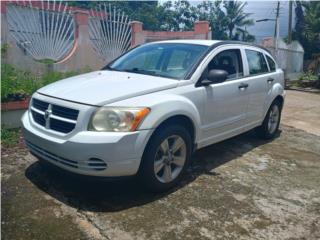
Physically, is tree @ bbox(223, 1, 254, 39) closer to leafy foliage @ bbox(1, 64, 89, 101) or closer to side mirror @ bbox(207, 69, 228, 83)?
leafy foliage @ bbox(1, 64, 89, 101)

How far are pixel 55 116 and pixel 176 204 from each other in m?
1.52

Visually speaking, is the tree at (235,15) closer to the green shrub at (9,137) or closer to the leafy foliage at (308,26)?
the leafy foliage at (308,26)

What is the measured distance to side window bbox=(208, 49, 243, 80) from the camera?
4.88 meters

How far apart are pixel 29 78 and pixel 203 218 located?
4.72 metres

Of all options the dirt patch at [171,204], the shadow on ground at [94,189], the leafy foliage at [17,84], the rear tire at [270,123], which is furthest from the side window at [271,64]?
the leafy foliage at [17,84]

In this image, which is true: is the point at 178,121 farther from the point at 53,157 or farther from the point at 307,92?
the point at 307,92

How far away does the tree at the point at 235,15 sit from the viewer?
1683 inches

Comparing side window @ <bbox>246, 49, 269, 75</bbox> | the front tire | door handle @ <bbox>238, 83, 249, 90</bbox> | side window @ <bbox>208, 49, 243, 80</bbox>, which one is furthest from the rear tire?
the front tire

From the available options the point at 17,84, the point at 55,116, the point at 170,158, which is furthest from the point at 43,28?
the point at 170,158

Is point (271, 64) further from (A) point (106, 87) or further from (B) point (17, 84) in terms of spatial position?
(B) point (17, 84)

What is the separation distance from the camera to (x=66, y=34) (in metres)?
11.9

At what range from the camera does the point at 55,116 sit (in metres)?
3.73

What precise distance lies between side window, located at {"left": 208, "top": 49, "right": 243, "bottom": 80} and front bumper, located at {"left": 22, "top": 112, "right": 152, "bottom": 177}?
67.2 inches

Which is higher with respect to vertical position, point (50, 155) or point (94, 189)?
point (50, 155)
